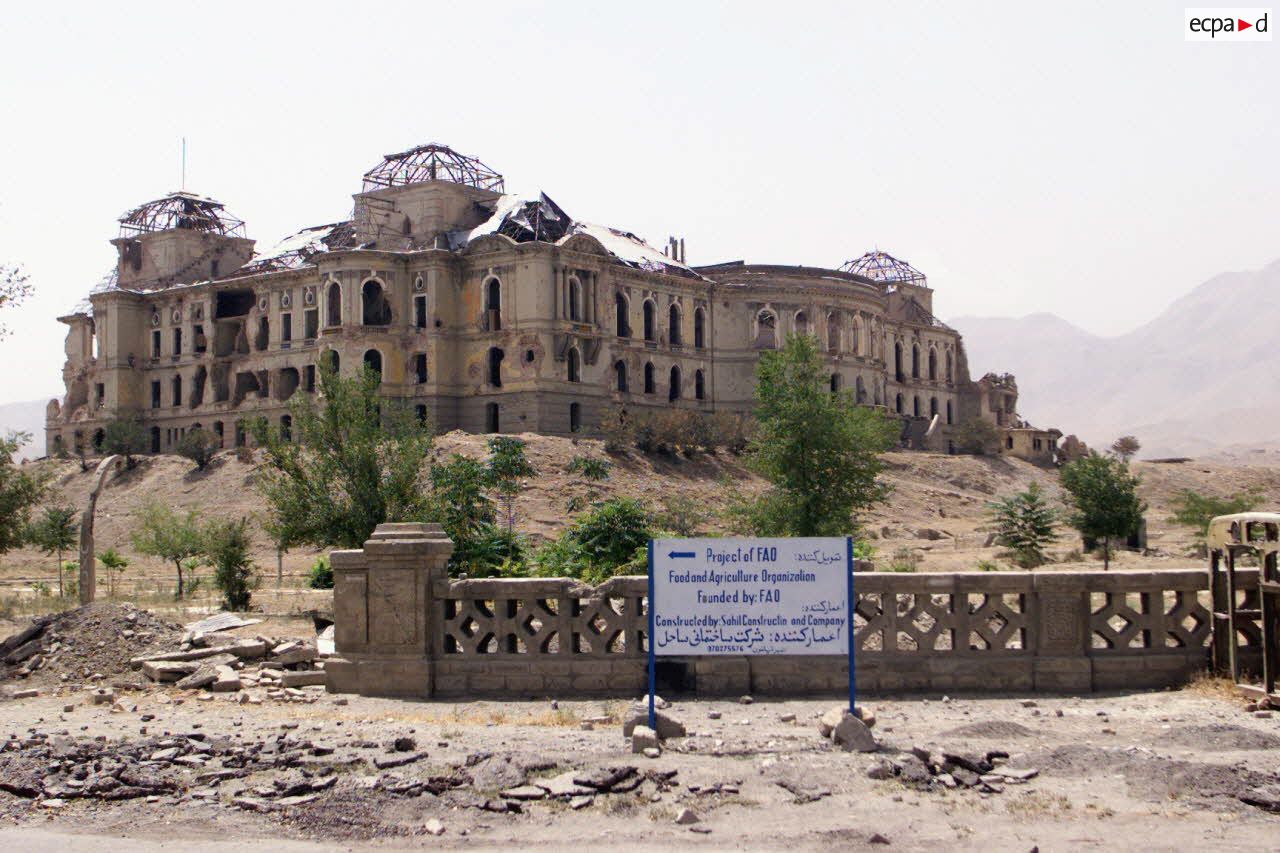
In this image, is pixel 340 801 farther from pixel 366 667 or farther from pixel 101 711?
pixel 101 711

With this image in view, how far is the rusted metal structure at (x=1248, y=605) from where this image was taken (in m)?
14.0

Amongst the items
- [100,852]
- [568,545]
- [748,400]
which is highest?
[748,400]

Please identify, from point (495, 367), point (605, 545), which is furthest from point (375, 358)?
point (605, 545)

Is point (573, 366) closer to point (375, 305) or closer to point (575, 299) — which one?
point (575, 299)

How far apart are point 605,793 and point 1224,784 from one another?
4798 millimetres

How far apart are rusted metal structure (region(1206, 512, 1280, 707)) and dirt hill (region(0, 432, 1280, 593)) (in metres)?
23.5

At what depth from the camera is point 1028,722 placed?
1348 centimetres

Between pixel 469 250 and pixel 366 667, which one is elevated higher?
pixel 469 250

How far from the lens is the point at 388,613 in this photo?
15.5 m

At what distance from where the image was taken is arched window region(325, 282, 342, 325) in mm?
66375

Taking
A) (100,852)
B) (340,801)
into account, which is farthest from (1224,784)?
(100,852)

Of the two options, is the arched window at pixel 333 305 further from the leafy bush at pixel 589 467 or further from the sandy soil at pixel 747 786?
the sandy soil at pixel 747 786

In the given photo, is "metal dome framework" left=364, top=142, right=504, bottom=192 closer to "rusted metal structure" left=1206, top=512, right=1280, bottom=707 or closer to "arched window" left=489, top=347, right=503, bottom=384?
"arched window" left=489, top=347, right=503, bottom=384

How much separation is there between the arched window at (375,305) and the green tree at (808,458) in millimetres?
36206
